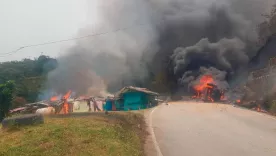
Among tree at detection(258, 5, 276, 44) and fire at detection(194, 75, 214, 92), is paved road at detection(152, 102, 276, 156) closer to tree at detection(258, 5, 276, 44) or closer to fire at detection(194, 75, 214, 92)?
fire at detection(194, 75, 214, 92)

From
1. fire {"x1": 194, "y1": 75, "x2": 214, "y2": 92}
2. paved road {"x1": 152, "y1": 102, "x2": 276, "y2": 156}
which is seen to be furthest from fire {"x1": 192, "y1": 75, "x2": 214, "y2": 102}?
paved road {"x1": 152, "y1": 102, "x2": 276, "y2": 156}

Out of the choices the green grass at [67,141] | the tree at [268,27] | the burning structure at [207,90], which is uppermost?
the tree at [268,27]

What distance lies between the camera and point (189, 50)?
56.0 meters

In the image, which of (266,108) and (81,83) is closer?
(266,108)

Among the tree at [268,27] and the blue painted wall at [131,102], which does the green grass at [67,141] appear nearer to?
the blue painted wall at [131,102]

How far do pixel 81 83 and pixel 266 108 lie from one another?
40244 mm

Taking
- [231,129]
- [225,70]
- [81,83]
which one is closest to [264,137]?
[231,129]

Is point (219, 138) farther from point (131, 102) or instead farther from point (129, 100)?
point (129, 100)

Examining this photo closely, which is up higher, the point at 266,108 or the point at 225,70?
the point at 225,70

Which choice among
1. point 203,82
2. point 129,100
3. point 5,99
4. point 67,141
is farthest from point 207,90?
point 67,141

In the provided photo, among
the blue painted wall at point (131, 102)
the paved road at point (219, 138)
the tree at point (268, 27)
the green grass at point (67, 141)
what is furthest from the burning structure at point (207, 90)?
the green grass at point (67, 141)

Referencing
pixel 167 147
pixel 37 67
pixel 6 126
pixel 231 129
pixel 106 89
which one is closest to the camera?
pixel 6 126

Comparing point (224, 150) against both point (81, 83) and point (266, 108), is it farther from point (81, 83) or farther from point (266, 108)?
point (81, 83)

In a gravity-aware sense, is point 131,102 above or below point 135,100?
→ below
